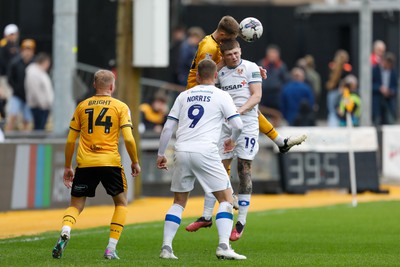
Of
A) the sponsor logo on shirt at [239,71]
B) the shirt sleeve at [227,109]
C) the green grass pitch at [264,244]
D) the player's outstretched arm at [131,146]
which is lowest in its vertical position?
the green grass pitch at [264,244]

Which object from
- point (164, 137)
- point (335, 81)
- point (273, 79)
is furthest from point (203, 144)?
point (335, 81)

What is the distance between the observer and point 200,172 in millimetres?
12945

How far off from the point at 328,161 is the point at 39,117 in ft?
18.5

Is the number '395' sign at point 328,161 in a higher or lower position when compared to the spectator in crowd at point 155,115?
lower

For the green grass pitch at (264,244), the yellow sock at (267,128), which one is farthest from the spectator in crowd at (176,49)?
the yellow sock at (267,128)

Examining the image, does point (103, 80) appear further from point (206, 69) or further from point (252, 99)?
point (252, 99)

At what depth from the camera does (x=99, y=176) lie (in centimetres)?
1314

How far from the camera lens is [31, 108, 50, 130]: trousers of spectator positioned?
26602mm

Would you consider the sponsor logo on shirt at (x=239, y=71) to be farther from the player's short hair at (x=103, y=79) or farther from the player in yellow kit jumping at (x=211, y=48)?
the player's short hair at (x=103, y=79)

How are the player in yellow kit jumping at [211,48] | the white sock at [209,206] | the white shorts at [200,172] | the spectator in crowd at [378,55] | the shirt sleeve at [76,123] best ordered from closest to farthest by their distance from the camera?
the white shorts at [200,172] → the shirt sleeve at [76,123] → the player in yellow kit jumping at [211,48] → the white sock at [209,206] → the spectator in crowd at [378,55]

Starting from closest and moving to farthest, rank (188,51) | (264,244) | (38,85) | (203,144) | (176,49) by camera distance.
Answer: (203,144)
(264,244)
(38,85)
(188,51)
(176,49)

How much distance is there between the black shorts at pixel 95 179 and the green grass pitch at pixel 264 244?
66 centimetres

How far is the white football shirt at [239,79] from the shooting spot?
1483 cm

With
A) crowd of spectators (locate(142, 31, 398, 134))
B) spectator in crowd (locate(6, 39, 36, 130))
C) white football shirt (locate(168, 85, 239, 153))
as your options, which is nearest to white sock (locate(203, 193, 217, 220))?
white football shirt (locate(168, 85, 239, 153))
